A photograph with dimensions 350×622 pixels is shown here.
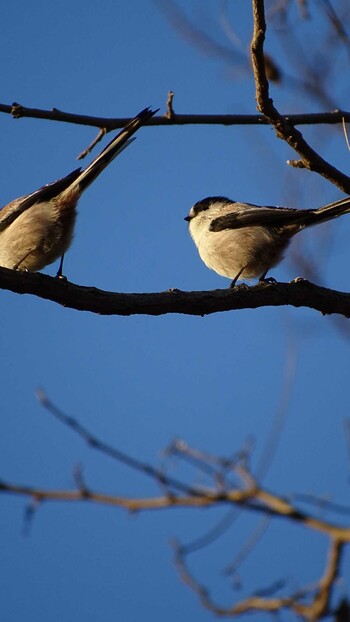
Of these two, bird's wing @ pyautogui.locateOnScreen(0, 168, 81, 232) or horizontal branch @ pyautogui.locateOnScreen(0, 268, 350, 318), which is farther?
bird's wing @ pyautogui.locateOnScreen(0, 168, 81, 232)

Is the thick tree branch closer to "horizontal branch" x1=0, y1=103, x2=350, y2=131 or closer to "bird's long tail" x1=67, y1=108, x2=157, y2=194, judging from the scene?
"horizontal branch" x1=0, y1=103, x2=350, y2=131

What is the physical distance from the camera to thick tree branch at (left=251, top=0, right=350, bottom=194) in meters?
4.41

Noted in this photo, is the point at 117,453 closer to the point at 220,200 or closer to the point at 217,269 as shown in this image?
the point at 217,269

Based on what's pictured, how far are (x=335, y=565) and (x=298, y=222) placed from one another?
163 inches

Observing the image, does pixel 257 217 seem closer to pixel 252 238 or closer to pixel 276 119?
pixel 252 238

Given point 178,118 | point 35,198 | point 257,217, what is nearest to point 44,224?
point 35,198

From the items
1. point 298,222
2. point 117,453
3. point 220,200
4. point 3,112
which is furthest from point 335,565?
point 220,200

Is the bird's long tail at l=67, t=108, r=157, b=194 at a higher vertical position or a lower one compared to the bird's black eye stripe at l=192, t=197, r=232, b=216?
lower

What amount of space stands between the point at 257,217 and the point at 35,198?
6.19 feet

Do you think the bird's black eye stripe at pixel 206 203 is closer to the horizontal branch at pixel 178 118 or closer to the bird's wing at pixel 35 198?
the bird's wing at pixel 35 198

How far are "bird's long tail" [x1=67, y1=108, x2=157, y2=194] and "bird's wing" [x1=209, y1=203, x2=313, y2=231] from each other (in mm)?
1521

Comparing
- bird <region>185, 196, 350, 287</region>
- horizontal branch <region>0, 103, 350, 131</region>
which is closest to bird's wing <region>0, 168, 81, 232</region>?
horizontal branch <region>0, 103, 350, 131</region>

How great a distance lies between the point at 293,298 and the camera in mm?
5258

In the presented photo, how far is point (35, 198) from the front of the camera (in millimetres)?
6207
